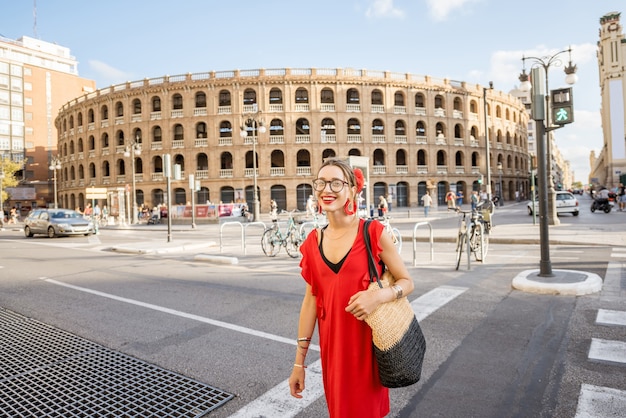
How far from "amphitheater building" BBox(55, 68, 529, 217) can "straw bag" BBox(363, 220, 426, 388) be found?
3757cm

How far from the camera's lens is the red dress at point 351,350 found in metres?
1.96

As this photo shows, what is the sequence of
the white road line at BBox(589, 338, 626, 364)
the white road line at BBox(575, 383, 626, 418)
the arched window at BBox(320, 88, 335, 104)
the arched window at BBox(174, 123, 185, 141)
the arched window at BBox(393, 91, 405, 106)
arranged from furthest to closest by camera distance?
the arched window at BBox(393, 91, 405, 106) < the arched window at BBox(174, 123, 185, 141) < the arched window at BBox(320, 88, 335, 104) < the white road line at BBox(589, 338, 626, 364) < the white road line at BBox(575, 383, 626, 418)

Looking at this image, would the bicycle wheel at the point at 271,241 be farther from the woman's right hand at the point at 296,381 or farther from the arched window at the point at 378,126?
the arched window at the point at 378,126

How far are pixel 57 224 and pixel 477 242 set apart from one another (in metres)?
20.3

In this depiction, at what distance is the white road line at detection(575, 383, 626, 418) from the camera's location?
294 centimetres

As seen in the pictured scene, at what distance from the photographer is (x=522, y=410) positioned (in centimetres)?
302

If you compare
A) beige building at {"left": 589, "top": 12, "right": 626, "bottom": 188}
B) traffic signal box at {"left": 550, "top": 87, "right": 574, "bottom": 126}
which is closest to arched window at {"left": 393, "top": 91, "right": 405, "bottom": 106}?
traffic signal box at {"left": 550, "top": 87, "right": 574, "bottom": 126}

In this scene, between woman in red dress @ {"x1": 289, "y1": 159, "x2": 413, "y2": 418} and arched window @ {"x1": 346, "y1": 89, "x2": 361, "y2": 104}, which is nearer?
woman in red dress @ {"x1": 289, "y1": 159, "x2": 413, "y2": 418}

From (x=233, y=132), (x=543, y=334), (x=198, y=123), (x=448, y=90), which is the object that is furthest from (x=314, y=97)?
(x=543, y=334)

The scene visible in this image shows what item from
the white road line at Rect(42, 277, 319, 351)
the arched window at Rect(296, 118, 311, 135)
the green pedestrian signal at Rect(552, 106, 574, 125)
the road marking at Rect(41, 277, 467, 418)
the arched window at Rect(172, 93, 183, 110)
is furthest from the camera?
the arched window at Rect(172, 93, 183, 110)

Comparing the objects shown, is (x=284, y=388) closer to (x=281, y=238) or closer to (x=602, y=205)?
(x=281, y=238)

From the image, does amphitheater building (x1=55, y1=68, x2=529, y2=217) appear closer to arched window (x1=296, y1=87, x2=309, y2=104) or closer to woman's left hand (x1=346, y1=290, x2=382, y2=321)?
arched window (x1=296, y1=87, x2=309, y2=104)

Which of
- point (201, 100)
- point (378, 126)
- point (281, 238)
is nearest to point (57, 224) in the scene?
point (281, 238)

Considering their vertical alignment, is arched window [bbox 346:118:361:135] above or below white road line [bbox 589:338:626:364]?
above
